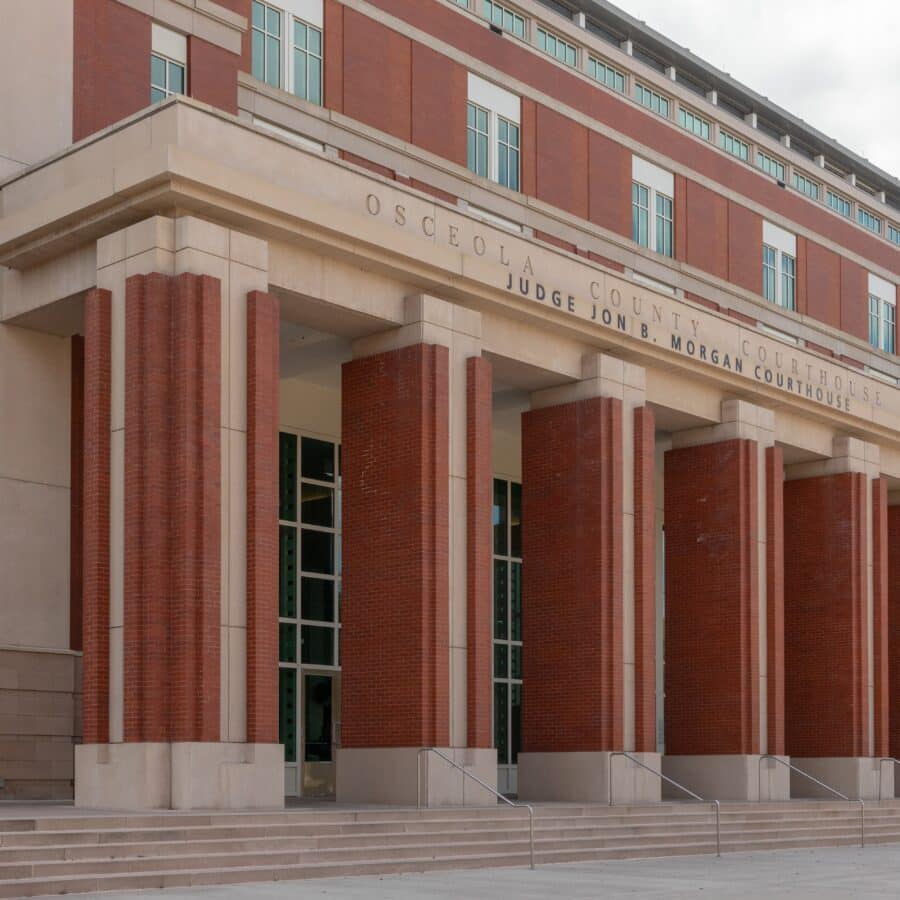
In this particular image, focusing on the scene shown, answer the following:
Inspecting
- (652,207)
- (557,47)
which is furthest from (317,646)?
→ (557,47)

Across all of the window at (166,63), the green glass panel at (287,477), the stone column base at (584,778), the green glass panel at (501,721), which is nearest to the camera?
the window at (166,63)

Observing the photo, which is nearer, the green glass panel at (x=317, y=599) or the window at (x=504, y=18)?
the green glass panel at (x=317, y=599)

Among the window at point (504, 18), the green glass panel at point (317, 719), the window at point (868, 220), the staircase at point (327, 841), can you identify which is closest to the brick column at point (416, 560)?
the staircase at point (327, 841)

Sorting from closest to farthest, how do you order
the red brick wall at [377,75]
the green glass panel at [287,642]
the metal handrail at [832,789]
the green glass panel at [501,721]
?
the metal handrail at [832,789]
the green glass panel at [287,642]
the red brick wall at [377,75]
the green glass panel at [501,721]

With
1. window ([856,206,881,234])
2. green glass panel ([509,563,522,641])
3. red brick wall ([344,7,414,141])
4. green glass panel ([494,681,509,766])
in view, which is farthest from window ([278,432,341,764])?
window ([856,206,881,234])

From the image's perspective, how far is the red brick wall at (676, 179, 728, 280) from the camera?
141ft

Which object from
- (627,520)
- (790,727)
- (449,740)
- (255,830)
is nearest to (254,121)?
(627,520)

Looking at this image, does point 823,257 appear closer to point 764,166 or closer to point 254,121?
point 764,166

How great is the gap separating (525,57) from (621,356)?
943cm

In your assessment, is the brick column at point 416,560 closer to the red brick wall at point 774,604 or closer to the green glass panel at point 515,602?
the red brick wall at point 774,604

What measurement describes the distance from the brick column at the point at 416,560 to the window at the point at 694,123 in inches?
687

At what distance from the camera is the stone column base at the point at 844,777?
124 ft

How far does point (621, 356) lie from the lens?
3253cm

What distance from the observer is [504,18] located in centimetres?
3838
